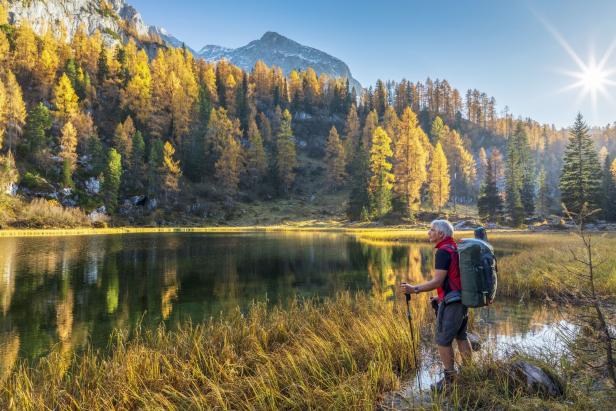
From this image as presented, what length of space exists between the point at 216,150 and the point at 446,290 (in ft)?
292

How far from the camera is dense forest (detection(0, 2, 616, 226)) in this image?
6156cm

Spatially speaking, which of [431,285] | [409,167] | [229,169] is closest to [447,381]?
[431,285]

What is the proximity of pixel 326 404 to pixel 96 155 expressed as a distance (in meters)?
79.1

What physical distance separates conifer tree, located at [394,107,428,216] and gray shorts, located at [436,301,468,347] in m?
56.8

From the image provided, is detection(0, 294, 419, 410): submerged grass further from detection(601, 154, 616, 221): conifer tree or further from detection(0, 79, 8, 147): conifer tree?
detection(0, 79, 8, 147): conifer tree

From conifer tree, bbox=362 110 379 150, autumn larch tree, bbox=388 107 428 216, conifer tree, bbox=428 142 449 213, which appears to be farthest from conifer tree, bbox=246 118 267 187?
conifer tree, bbox=428 142 449 213

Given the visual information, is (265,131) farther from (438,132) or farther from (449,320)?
(449,320)

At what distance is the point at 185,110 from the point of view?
92.4 meters

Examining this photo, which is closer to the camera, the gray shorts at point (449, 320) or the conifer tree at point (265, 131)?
the gray shorts at point (449, 320)

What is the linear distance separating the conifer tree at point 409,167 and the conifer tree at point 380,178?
214 cm

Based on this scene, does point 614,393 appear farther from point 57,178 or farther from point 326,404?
point 57,178

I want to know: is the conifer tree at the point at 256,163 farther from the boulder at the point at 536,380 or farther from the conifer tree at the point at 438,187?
the boulder at the point at 536,380

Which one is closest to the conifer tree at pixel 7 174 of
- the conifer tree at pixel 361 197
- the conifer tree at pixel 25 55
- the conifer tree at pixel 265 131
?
the conifer tree at pixel 25 55

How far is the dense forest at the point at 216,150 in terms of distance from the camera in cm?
6156
